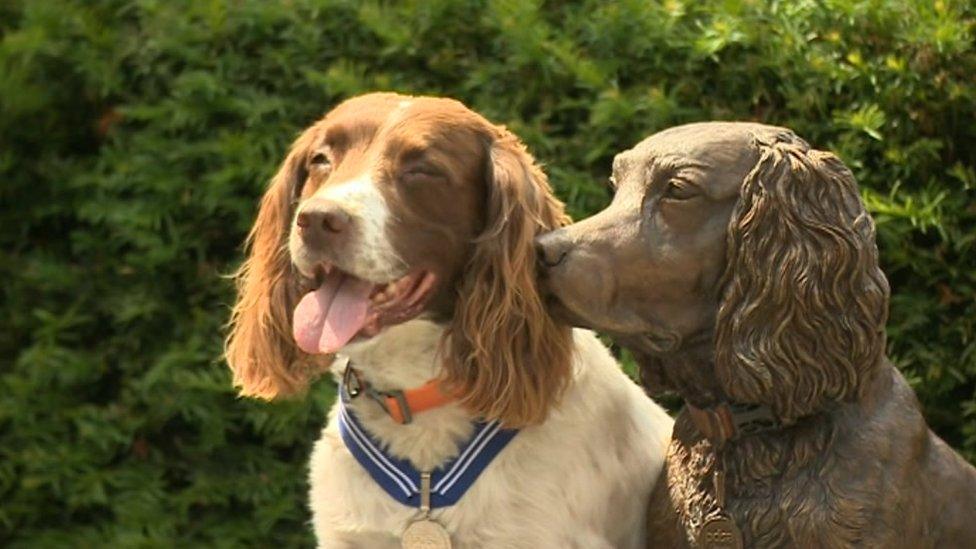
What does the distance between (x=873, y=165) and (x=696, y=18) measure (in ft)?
2.04

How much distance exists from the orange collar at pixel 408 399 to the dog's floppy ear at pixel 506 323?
2.8 inches

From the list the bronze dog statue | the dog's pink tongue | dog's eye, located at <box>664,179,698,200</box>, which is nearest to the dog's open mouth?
the dog's pink tongue

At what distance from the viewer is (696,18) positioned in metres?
4.69

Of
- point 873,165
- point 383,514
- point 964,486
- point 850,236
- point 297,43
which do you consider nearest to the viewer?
point 850,236

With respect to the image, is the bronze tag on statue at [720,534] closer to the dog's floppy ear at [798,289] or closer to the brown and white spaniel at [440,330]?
the dog's floppy ear at [798,289]

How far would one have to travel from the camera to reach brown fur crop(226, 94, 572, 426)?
3.20 meters

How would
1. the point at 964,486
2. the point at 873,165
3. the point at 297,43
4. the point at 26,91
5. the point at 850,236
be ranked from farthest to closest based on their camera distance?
the point at 26,91, the point at 297,43, the point at 873,165, the point at 964,486, the point at 850,236

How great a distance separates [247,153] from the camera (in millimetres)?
4984

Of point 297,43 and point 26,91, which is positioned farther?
point 26,91

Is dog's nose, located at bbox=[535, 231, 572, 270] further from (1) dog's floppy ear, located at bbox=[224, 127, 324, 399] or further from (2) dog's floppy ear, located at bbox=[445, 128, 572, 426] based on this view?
(1) dog's floppy ear, located at bbox=[224, 127, 324, 399]

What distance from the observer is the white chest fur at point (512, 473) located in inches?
131

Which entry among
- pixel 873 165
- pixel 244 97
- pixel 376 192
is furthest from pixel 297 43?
pixel 376 192

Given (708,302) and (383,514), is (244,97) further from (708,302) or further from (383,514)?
(708,302)

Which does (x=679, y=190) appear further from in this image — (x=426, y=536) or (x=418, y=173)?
(x=426, y=536)
